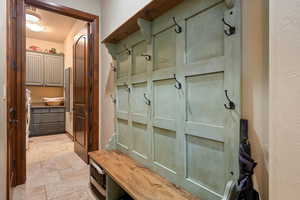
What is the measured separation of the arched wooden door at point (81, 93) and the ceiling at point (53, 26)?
101 cm

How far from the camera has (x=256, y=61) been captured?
2.56ft

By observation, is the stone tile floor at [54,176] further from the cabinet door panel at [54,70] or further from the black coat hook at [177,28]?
the cabinet door panel at [54,70]

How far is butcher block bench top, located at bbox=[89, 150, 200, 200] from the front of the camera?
105 centimetres

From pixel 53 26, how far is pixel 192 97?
4.60m

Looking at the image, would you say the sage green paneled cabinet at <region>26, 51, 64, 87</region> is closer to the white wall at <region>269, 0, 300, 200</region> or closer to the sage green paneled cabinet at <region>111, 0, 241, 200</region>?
the sage green paneled cabinet at <region>111, 0, 241, 200</region>

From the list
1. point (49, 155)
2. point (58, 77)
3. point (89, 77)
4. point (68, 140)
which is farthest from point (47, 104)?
point (89, 77)

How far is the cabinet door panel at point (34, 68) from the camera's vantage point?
188 inches

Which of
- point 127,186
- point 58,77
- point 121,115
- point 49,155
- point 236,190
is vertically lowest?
point 49,155

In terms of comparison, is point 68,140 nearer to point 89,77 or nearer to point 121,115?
point 89,77

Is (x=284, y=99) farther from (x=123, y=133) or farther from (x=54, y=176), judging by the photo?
(x=54, y=176)

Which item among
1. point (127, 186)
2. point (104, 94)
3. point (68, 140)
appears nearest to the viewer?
point (127, 186)

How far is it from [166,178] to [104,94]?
1.71m

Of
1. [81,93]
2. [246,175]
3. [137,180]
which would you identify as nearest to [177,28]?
[246,175]

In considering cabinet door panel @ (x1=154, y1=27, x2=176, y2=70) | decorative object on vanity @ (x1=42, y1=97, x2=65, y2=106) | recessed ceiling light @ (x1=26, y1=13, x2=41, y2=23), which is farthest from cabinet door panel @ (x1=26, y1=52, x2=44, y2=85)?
cabinet door panel @ (x1=154, y1=27, x2=176, y2=70)
